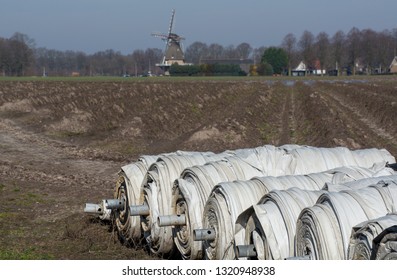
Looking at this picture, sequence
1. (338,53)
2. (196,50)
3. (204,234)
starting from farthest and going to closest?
(196,50), (338,53), (204,234)

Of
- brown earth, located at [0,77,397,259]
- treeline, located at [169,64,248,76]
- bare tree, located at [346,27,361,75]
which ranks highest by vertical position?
bare tree, located at [346,27,361,75]

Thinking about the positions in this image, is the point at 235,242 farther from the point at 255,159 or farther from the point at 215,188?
the point at 255,159

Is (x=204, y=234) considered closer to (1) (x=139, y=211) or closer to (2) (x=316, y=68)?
(1) (x=139, y=211)

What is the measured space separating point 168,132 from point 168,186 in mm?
17642

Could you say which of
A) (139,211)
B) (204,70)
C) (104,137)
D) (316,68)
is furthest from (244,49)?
(139,211)

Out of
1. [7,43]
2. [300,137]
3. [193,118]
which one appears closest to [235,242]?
[300,137]

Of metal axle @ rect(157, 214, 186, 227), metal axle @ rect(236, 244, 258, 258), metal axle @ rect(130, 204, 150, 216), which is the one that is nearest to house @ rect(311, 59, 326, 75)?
metal axle @ rect(130, 204, 150, 216)

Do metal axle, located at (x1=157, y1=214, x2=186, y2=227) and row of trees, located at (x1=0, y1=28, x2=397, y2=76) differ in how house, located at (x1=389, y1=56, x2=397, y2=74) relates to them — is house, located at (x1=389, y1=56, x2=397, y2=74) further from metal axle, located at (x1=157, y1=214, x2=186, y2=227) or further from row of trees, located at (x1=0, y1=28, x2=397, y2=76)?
metal axle, located at (x1=157, y1=214, x2=186, y2=227)

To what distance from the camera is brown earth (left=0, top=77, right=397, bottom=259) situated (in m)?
10.7

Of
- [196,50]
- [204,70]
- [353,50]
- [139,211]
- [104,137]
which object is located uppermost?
[196,50]

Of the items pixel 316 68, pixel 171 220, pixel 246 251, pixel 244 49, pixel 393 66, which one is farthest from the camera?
pixel 244 49

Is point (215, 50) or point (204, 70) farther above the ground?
point (215, 50)

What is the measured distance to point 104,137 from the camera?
24984 millimetres

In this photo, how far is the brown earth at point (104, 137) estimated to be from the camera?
10.7 m
